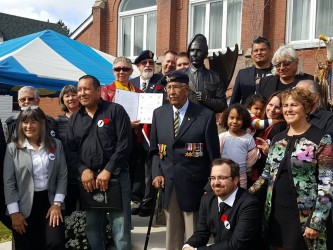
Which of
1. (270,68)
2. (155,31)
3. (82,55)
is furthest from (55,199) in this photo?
(155,31)

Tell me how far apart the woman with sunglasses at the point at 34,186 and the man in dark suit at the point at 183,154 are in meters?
0.96

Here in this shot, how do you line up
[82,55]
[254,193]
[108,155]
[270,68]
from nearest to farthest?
[254,193] < [108,155] < [270,68] < [82,55]

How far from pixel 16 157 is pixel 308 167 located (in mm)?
2483

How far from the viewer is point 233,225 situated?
3.36 metres

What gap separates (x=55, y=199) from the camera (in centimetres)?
378

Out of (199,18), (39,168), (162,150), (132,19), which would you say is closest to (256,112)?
(162,150)

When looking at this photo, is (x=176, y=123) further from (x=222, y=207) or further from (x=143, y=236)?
(x=143, y=236)

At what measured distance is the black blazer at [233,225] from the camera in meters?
3.28

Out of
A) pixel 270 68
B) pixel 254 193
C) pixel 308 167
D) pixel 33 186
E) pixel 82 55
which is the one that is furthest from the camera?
pixel 82 55

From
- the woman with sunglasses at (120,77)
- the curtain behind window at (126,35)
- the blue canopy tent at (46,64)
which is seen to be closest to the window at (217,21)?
the curtain behind window at (126,35)

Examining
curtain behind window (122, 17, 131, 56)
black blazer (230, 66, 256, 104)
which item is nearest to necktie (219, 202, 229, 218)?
black blazer (230, 66, 256, 104)

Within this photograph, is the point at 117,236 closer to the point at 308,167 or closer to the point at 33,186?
the point at 33,186

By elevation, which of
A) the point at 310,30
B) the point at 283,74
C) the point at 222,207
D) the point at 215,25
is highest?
the point at 215,25

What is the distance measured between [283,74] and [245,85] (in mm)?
578
